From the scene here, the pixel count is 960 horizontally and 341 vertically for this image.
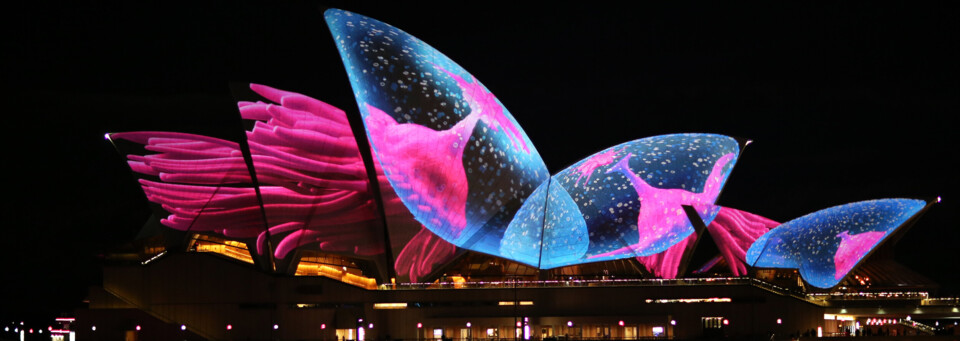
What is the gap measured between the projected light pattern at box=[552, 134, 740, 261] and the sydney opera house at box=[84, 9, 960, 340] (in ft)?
0.25

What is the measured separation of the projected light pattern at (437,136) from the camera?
45094 millimetres

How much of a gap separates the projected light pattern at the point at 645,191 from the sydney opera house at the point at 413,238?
0.25ft

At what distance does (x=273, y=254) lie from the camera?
49750 millimetres

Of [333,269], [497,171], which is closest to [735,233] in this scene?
[497,171]

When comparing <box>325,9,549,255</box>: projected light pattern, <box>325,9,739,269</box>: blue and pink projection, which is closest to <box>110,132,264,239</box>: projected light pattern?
<box>325,9,739,269</box>: blue and pink projection

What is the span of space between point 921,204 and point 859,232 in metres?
3.79

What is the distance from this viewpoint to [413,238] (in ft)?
165

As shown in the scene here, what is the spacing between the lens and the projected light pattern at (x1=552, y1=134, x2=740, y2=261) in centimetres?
5062

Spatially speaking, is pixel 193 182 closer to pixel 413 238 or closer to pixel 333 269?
pixel 333 269

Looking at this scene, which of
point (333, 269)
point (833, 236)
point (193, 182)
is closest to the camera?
point (193, 182)

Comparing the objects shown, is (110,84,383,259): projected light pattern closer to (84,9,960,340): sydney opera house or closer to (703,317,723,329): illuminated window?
(84,9,960,340): sydney opera house

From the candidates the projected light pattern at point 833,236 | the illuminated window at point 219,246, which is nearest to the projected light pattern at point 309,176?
the illuminated window at point 219,246

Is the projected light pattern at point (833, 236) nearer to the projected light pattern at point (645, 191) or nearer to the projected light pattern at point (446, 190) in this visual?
the projected light pattern at point (446, 190)

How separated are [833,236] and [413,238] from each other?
76.9 feet
